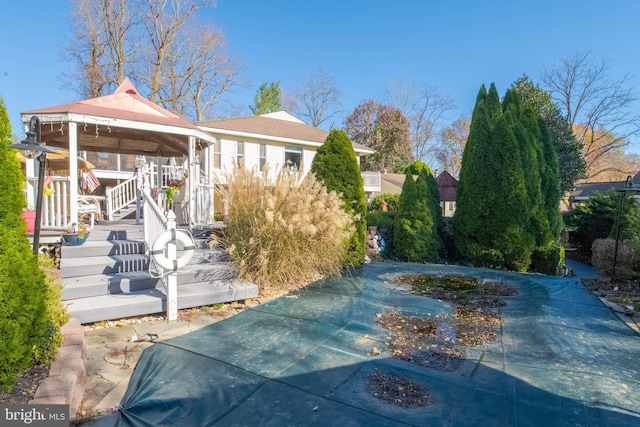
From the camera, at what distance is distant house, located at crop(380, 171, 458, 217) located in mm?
13130

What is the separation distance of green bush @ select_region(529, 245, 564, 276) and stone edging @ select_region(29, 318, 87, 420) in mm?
9015

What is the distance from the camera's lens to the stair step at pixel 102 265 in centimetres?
438

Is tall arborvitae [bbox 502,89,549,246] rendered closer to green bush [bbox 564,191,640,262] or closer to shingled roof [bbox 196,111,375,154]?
green bush [bbox 564,191,640,262]

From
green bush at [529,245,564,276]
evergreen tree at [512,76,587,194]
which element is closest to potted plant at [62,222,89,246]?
green bush at [529,245,564,276]

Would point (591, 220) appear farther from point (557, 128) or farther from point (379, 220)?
point (379, 220)

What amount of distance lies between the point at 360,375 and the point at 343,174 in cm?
495

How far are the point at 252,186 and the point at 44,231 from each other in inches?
116

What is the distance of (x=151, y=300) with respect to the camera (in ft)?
13.1

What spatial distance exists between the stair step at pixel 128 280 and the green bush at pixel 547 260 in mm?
7288

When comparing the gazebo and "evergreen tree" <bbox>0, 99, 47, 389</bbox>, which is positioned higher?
the gazebo

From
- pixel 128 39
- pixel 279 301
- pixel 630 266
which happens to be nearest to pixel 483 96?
pixel 630 266

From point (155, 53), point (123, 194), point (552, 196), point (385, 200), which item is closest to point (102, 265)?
point (123, 194)

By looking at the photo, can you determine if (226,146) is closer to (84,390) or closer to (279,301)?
(279,301)

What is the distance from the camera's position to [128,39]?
749 inches
